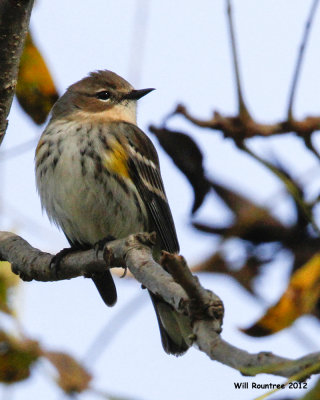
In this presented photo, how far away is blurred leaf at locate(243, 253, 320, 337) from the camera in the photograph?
2.25 metres

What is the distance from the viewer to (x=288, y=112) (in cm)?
292

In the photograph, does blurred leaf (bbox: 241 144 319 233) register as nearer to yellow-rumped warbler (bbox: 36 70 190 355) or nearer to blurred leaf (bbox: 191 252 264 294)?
blurred leaf (bbox: 191 252 264 294)

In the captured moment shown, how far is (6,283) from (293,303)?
187 centimetres

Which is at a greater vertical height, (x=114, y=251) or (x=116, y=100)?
(x=114, y=251)

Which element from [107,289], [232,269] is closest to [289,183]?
[232,269]

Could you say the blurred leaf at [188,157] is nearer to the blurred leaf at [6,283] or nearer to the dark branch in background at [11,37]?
the dark branch in background at [11,37]

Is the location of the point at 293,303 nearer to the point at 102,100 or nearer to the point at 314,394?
the point at 314,394

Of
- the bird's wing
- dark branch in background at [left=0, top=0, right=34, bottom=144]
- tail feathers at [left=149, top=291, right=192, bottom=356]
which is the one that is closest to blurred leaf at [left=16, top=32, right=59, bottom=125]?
dark branch in background at [left=0, top=0, right=34, bottom=144]

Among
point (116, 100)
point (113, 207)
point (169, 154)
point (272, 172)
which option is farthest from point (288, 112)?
point (116, 100)

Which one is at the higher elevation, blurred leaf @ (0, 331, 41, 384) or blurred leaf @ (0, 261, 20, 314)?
blurred leaf @ (0, 331, 41, 384)

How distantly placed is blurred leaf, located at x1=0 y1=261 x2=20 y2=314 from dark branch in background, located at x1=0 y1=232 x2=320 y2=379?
70 mm

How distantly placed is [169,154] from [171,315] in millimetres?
1883

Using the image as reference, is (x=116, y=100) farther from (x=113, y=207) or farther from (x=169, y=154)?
(x=169, y=154)

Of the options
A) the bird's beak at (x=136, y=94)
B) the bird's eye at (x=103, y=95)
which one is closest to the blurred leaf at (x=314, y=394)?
the bird's beak at (x=136, y=94)
